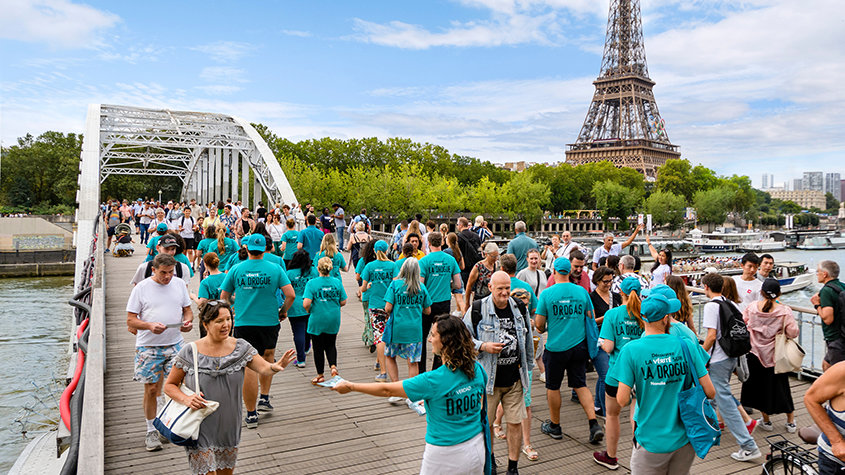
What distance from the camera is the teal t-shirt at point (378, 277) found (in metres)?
7.57

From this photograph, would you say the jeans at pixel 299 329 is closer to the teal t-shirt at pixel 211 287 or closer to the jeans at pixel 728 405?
the teal t-shirt at pixel 211 287

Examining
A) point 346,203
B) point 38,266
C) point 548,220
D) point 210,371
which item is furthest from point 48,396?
point 548,220

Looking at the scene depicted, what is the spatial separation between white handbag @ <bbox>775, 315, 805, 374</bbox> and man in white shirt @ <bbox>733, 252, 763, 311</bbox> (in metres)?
0.64

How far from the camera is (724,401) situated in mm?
5805

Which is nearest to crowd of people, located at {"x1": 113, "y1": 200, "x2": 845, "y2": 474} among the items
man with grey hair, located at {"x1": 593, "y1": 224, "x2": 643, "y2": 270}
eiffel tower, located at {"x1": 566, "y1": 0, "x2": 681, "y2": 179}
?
man with grey hair, located at {"x1": 593, "y1": 224, "x2": 643, "y2": 270}

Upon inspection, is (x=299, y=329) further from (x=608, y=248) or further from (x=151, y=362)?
(x=608, y=248)

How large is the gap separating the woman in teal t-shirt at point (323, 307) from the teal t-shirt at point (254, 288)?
2.25 ft

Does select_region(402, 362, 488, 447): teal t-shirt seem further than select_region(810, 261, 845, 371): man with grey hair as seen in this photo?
No

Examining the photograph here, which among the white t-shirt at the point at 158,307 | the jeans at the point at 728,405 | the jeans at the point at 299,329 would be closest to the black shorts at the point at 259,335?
the white t-shirt at the point at 158,307

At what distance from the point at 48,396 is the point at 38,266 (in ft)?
97.0

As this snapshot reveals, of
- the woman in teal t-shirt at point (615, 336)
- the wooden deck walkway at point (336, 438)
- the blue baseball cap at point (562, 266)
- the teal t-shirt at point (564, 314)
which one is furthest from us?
the blue baseball cap at point (562, 266)

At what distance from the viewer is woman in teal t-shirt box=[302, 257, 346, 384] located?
6.87 m

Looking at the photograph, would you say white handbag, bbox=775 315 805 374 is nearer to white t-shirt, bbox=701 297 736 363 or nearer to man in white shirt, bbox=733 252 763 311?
man in white shirt, bbox=733 252 763 311

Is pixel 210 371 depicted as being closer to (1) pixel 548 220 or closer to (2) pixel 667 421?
(2) pixel 667 421
